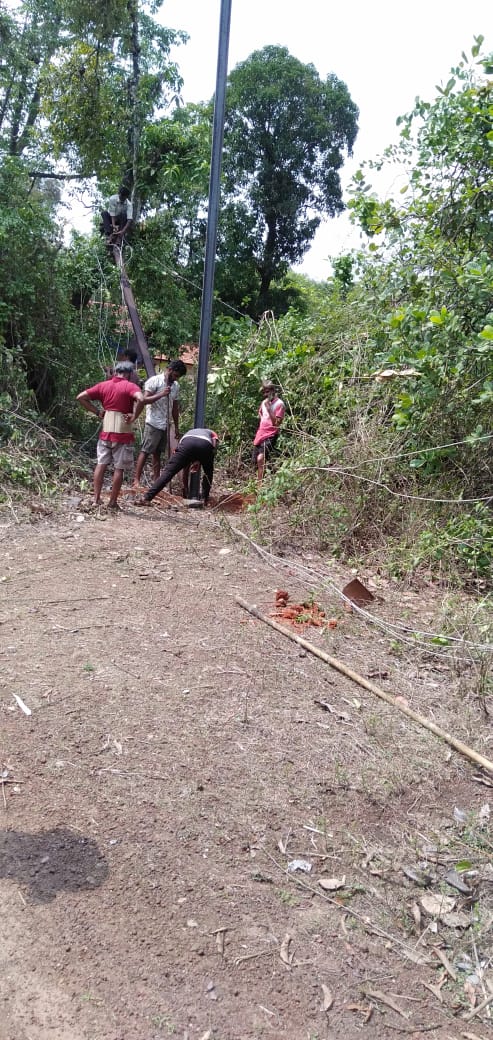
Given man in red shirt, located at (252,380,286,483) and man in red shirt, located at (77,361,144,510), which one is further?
man in red shirt, located at (252,380,286,483)

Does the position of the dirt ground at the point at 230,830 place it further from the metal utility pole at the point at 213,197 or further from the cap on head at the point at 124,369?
the metal utility pole at the point at 213,197

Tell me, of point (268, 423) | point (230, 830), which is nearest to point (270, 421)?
point (268, 423)

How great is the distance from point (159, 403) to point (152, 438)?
0.44 m

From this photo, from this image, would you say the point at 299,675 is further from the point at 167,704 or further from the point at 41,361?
the point at 41,361

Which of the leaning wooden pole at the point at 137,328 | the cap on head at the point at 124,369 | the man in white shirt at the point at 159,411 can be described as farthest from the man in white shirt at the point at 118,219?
the cap on head at the point at 124,369

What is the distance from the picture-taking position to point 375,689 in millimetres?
4359

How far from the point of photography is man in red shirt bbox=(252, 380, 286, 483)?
29.4 ft

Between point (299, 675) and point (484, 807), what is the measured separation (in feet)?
4.46

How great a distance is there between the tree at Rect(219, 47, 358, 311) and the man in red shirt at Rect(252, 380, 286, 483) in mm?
16090

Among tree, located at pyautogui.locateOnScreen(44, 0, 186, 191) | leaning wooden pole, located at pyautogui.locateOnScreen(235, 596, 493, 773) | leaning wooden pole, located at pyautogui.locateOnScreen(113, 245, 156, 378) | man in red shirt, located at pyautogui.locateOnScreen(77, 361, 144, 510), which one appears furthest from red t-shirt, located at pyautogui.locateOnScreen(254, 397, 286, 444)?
tree, located at pyautogui.locateOnScreen(44, 0, 186, 191)

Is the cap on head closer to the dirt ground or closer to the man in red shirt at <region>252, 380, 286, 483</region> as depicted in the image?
the man in red shirt at <region>252, 380, 286, 483</region>

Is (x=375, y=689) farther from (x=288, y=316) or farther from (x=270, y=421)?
(x=288, y=316)

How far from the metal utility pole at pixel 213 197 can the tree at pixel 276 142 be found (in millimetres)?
15995

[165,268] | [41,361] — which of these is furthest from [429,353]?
[165,268]
